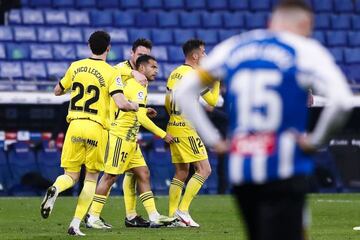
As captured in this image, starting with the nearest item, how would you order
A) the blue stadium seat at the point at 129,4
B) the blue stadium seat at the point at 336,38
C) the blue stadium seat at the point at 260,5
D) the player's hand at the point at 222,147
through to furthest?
the player's hand at the point at 222,147 → the blue stadium seat at the point at 336,38 → the blue stadium seat at the point at 129,4 → the blue stadium seat at the point at 260,5

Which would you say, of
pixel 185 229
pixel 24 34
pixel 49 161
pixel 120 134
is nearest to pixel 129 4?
pixel 24 34

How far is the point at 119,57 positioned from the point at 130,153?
11808 mm

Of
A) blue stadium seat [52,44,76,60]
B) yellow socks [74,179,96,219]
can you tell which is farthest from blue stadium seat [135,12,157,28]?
yellow socks [74,179,96,219]

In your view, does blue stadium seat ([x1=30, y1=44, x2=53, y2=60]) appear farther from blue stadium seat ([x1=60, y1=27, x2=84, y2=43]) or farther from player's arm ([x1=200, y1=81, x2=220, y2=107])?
player's arm ([x1=200, y1=81, x2=220, y2=107])

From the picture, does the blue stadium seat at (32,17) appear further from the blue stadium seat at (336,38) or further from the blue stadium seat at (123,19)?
the blue stadium seat at (336,38)

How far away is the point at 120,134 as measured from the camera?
1291 centimetres

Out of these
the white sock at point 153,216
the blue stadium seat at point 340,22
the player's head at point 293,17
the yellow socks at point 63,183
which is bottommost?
the white sock at point 153,216

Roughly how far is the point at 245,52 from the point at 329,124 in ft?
1.91

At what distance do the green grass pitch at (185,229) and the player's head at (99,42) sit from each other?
1909 millimetres

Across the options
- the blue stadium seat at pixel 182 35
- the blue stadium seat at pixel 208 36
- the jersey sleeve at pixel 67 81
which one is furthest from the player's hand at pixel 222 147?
the blue stadium seat at pixel 208 36

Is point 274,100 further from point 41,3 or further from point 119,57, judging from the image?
point 41,3

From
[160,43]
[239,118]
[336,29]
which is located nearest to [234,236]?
[239,118]

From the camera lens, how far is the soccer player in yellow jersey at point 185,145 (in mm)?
13070

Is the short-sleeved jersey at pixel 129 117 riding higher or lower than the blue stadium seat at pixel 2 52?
lower
